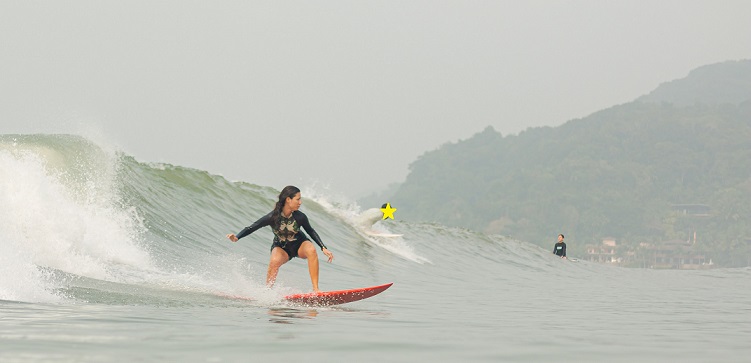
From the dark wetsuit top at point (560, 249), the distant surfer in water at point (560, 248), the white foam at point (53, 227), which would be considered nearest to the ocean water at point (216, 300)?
the white foam at point (53, 227)

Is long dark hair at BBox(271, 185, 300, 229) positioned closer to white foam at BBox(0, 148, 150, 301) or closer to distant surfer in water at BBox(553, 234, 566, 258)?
white foam at BBox(0, 148, 150, 301)

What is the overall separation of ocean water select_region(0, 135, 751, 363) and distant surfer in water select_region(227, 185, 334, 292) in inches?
18.8

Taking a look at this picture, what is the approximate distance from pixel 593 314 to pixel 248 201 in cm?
1788

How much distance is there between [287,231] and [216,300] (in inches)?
53.6

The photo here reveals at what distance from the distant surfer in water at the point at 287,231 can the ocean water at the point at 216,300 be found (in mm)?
478

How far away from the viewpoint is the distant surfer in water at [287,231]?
11.1 metres

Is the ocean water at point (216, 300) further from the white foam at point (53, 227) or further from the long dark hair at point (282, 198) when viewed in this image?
the long dark hair at point (282, 198)

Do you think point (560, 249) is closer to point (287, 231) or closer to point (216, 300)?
point (287, 231)

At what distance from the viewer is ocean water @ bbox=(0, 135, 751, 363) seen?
6227 mm

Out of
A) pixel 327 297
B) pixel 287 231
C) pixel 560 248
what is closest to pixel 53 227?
pixel 287 231

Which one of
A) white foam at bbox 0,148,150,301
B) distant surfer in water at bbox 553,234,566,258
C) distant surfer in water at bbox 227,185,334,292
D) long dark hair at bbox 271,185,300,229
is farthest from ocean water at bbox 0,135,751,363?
distant surfer in water at bbox 553,234,566,258

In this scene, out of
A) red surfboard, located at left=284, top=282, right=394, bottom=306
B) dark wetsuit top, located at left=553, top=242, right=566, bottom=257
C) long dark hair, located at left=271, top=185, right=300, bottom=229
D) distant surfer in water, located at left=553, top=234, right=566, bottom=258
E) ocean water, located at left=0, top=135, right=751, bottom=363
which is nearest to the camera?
ocean water, located at left=0, top=135, right=751, bottom=363

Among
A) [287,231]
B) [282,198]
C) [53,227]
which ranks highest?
[282,198]

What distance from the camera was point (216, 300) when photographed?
408 inches
